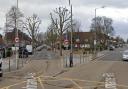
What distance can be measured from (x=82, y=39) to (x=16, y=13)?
57.7m

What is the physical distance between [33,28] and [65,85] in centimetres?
10134

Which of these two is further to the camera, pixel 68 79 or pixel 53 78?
pixel 53 78

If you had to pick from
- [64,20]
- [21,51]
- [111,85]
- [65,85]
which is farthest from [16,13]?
[111,85]

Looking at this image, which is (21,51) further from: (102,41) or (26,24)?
(102,41)

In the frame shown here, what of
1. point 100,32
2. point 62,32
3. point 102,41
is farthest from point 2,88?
point 102,41

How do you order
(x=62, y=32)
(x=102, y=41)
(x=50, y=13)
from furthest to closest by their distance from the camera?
1. (x=102, y=41)
2. (x=50, y=13)
3. (x=62, y=32)

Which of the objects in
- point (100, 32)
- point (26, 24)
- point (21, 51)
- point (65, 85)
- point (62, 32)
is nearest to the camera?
point (65, 85)

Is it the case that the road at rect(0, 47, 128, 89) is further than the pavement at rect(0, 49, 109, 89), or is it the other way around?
the pavement at rect(0, 49, 109, 89)

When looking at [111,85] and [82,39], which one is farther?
[82,39]

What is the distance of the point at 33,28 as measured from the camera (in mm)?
125062

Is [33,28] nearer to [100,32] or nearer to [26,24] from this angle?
[26,24]

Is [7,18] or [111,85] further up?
[7,18]

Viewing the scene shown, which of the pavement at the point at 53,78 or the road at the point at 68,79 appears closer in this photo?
the road at the point at 68,79

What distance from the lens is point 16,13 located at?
342ft
